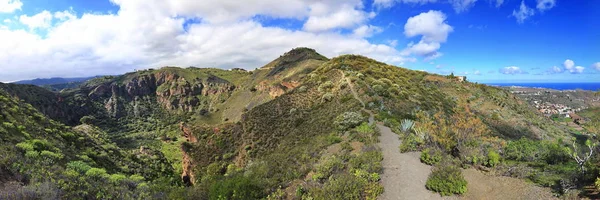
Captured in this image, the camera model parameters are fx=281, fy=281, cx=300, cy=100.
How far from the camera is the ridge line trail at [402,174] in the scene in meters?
11.2

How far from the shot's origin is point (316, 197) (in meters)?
10.7

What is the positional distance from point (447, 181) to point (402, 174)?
1.99 metres

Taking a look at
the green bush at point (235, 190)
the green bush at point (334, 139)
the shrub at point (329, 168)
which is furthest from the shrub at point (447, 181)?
the green bush at point (334, 139)

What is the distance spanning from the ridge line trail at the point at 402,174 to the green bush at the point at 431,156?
0.27 metres

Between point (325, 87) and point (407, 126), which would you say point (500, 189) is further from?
point (325, 87)

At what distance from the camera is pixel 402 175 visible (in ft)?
42.1

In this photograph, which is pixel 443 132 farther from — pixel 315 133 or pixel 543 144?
pixel 315 133

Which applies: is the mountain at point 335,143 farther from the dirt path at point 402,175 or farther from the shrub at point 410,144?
the dirt path at point 402,175

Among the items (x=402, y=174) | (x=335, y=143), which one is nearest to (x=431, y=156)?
(x=402, y=174)

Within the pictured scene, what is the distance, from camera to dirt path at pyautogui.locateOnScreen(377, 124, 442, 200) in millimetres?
11227

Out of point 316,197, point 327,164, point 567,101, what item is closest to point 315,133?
point 327,164

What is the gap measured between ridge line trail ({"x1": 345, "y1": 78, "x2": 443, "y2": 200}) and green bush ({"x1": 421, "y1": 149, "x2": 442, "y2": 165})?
10.8 inches

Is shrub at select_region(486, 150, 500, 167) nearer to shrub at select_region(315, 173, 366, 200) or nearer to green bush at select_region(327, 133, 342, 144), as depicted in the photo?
shrub at select_region(315, 173, 366, 200)

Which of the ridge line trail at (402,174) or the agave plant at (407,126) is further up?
the agave plant at (407,126)
